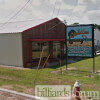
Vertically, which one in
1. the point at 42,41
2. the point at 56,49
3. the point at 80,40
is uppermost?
the point at 42,41

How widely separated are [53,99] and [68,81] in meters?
3.19

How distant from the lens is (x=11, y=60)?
17484mm

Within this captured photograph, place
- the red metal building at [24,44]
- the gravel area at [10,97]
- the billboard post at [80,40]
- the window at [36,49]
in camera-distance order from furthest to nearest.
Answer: the window at [36,49], the red metal building at [24,44], the billboard post at [80,40], the gravel area at [10,97]

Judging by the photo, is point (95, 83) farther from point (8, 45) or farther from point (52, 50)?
point (52, 50)

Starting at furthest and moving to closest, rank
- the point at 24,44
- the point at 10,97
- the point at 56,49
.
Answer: the point at 56,49 → the point at 24,44 → the point at 10,97

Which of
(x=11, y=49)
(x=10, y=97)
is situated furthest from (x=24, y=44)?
(x=10, y=97)

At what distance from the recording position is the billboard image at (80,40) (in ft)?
42.9

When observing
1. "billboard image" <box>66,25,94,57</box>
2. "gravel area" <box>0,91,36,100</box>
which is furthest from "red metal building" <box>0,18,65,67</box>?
"gravel area" <box>0,91,36,100</box>

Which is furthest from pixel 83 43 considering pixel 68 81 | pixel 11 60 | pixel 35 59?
pixel 11 60

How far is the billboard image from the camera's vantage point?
1307 centimetres

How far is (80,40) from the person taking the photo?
13367mm

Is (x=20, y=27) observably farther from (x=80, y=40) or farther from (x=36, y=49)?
(x=80, y=40)

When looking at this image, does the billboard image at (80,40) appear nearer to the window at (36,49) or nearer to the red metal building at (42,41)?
the red metal building at (42,41)

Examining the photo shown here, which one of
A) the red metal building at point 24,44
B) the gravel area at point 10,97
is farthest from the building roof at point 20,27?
the gravel area at point 10,97
